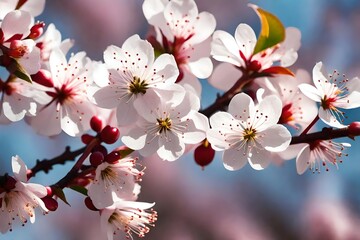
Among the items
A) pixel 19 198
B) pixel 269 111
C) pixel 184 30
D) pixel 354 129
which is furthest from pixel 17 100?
pixel 354 129

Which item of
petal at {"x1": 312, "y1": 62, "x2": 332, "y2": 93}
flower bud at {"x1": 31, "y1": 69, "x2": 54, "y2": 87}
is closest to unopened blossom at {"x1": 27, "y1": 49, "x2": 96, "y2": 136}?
flower bud at {"x1": 31, "y1": 69, "x2": 54, "y2": 87}

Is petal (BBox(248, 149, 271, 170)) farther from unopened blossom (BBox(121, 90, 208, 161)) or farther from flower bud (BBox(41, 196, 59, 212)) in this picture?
flower bud (BBox(41, 196, 59, 212))

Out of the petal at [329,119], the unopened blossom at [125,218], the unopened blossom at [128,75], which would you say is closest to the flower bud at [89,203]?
the unopened blossom at [125,218]

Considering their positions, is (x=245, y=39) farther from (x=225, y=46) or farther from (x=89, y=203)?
(x=89, y=203)

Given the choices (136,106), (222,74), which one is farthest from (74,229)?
(136,106)

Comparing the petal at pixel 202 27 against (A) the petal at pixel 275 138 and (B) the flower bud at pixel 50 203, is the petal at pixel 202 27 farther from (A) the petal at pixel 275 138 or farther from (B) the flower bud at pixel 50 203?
(B) the flower bud at pixel 50 203
